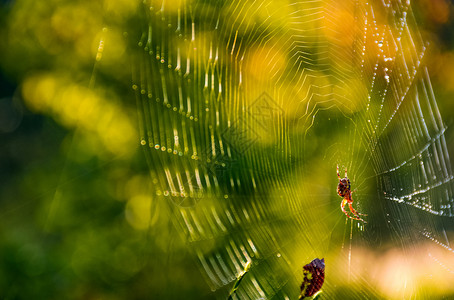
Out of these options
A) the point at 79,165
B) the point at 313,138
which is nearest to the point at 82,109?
the point at 79,165

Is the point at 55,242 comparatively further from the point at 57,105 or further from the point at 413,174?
the point at 413,174

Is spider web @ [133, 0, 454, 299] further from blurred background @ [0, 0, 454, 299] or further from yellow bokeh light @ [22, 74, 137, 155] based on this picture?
yellow bokeh light @ [22, 74, 137, 155]

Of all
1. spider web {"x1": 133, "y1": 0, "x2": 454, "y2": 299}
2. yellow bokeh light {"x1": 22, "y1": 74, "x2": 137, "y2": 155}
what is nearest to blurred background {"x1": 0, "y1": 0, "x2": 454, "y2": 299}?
yellow bokeh light {"x1": 22, "y1": 74, "x2": 137, "y2": 155}

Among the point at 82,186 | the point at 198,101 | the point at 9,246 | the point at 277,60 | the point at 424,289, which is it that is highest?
the point at 277,60

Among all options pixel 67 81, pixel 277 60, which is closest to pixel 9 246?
pixel 67 81

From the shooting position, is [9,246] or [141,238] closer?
[9,246]

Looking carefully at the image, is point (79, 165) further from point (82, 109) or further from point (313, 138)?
point (313, 138)
